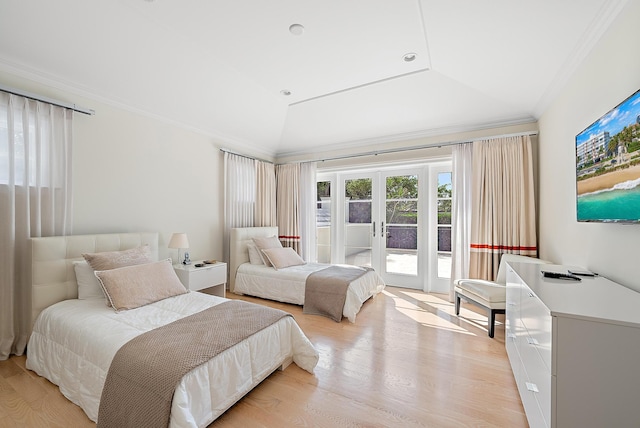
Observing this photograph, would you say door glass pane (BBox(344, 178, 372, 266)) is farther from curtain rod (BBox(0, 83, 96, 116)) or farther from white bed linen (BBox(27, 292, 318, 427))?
curtain rod (BBox(0, 83, 96, 116))

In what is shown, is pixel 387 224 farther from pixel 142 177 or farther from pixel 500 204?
pixel 142 177

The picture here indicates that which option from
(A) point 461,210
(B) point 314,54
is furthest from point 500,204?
(B) point 314,54

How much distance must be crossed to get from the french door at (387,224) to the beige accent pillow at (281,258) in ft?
3.59

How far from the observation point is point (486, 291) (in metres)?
2.73

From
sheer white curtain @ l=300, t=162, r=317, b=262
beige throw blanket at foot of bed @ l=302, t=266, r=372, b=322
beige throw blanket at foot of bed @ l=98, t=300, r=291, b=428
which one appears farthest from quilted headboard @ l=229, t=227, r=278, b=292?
beige throw blanket at foot of bed @ l=98, t=300, r=291, b=428

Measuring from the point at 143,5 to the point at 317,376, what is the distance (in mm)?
3112

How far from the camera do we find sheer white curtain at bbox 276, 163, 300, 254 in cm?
504

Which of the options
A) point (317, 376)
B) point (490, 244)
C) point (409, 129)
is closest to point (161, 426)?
point (317, 376)

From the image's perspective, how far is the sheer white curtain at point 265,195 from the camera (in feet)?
15.8

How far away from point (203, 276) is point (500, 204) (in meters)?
3.87

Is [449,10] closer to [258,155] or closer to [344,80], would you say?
[344,80]

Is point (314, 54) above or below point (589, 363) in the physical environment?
above

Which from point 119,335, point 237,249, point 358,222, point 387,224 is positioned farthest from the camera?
point 358,222

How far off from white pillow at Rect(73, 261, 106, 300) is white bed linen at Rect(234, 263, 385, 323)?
6.00ft
